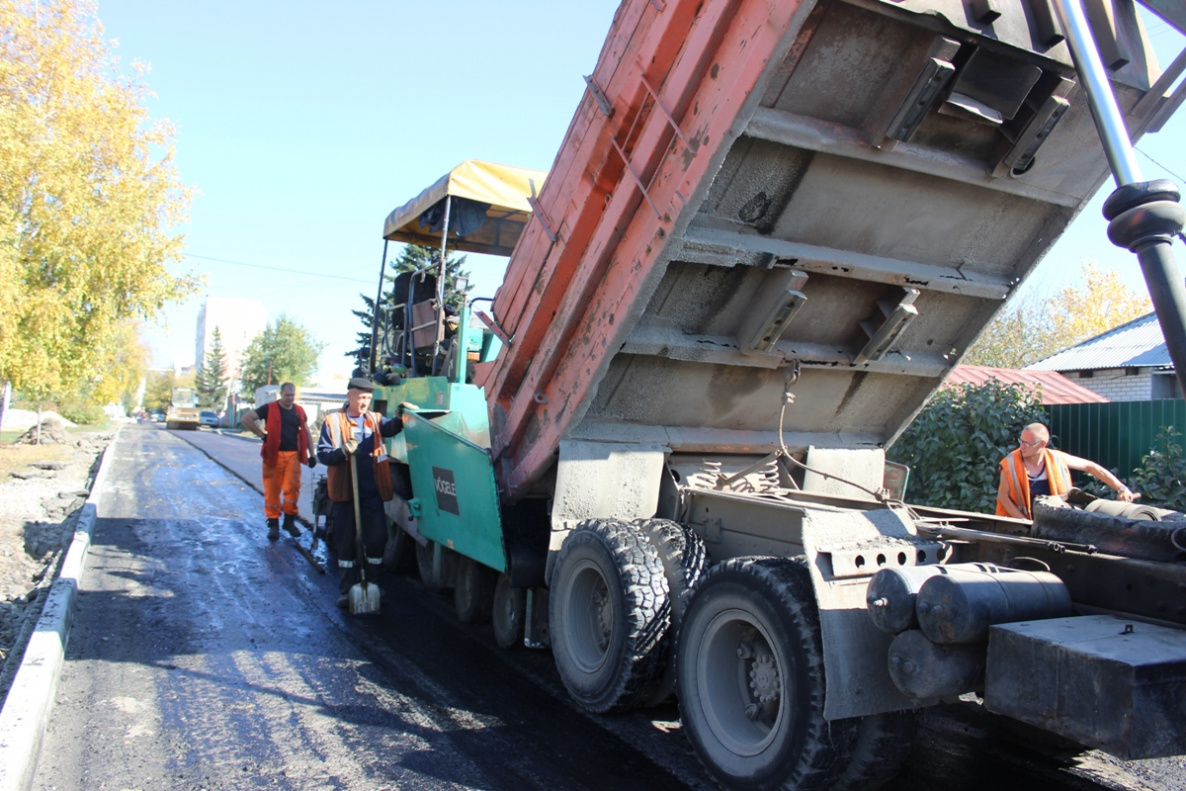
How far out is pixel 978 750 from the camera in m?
3.74

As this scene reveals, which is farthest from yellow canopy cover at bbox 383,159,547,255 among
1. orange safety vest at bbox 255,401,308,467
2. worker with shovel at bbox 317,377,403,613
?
orange safety vest at bbox 255,401,308,467

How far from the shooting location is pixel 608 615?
418cm

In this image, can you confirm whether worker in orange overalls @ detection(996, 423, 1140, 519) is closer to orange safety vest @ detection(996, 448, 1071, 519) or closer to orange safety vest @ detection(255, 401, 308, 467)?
orange safety vest @ detection(996, 448, 1071, 519)

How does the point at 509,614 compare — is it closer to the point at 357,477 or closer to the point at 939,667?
the point at 357,477

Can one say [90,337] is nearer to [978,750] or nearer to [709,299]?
[709,299]

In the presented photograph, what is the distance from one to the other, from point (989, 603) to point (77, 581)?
20.3 ft

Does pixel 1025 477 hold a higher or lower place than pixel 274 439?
higher

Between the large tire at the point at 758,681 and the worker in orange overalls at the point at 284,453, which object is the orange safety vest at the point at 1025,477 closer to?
the large tire at the point at 758,681

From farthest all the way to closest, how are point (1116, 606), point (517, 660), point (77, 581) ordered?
point (77, 581)
point (517, 660)
point (1116, 606)

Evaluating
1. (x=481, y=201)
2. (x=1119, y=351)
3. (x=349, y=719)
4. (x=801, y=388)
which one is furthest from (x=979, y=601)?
(x=1119, y=351)

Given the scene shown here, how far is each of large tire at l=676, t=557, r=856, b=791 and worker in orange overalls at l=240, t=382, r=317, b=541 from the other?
6554 millimetres

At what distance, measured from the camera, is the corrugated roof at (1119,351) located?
17922 millimetres

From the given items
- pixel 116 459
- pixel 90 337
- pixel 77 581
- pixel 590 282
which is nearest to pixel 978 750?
pixel 590 282

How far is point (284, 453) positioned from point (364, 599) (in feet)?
12.6
